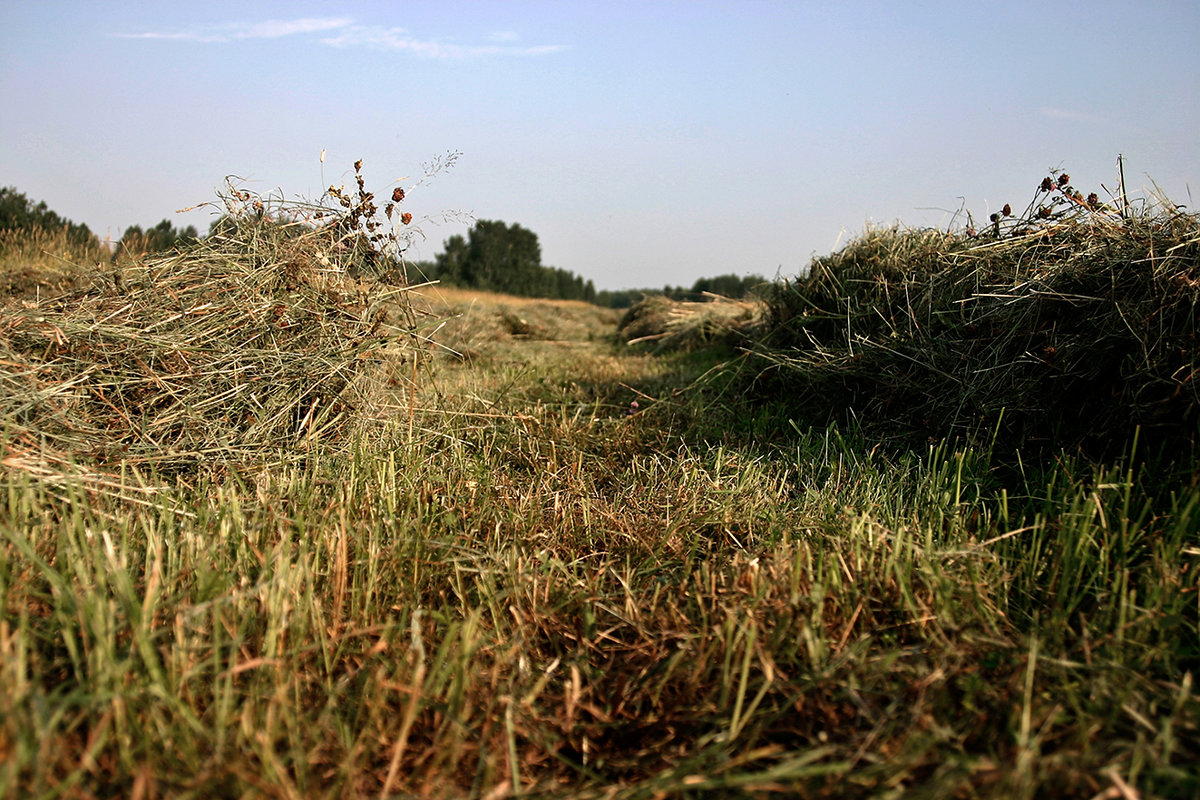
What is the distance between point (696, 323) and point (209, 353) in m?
6.31

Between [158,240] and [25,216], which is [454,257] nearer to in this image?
[25,216]

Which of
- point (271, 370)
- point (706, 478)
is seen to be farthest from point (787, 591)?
point (271, 370)

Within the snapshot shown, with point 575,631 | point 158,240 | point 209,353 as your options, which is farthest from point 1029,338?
point 158,240

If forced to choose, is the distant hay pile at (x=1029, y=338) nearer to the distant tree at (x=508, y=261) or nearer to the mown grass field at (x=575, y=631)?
the mown grass field at (x=575, y=631)

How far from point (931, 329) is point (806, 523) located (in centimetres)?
180

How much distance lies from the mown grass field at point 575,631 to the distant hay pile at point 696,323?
158 inches

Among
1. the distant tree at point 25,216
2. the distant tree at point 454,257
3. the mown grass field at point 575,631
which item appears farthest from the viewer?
the distant tree at point 454,257

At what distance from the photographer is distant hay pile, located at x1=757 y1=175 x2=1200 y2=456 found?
7.66ft

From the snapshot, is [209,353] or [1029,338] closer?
[209,353]

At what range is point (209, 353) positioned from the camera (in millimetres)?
2605

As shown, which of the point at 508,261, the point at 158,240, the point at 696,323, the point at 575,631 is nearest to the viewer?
the point at 575,631

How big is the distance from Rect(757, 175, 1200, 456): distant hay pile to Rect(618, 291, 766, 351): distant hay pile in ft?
7.04

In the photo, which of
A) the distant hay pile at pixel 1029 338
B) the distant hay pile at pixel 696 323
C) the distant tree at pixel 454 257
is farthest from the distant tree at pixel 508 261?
the distant hay pile at pixel 1029 338

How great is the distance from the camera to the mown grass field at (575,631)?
113 centimetres
